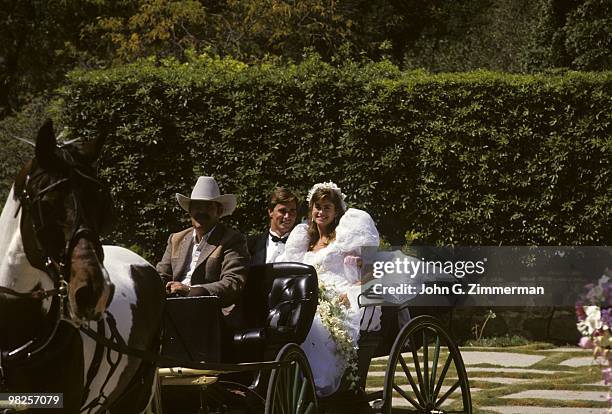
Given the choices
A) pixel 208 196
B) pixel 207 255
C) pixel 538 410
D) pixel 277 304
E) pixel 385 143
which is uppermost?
pixel 385 143

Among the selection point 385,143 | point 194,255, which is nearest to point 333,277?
point 194,255

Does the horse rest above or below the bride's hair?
below

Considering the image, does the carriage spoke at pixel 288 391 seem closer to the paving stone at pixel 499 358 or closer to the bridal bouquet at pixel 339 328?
the bridal bouquet at pixel 339 328

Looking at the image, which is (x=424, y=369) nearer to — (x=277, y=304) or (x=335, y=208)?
(x=277, y=304)

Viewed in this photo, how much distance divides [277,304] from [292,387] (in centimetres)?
51

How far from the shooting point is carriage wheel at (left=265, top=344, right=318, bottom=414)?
594 cm

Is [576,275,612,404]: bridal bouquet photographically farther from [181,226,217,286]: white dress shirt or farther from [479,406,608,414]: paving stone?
[479,406,608,414]: paving stone

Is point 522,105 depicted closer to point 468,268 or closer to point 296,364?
point 468,268

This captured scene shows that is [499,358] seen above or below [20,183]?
below

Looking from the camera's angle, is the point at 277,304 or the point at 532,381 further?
the point at 532,381

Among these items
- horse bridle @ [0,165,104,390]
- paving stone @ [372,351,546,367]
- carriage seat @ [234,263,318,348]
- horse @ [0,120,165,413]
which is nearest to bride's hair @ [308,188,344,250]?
carriage seat @ [234,263,318,348]

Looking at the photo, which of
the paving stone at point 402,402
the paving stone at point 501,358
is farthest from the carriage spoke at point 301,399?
the paving stone at point 501,358

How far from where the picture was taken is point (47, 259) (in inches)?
170

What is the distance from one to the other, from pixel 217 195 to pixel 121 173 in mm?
5922
